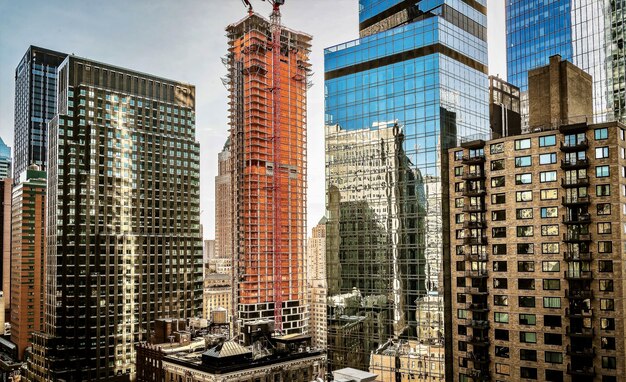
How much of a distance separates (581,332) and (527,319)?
7.72 metres

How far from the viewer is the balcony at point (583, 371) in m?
81.7

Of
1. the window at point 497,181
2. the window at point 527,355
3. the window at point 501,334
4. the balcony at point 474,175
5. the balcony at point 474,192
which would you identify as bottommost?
the window at point 527,355

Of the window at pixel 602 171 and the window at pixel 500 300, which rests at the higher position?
the window at pixel 602 171

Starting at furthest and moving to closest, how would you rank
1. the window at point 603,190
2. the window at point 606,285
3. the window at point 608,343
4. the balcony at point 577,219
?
1. the balcony at point 577,219
2. the window at point 603,190
3. the window at point 606,285
4. the window at point 608,343

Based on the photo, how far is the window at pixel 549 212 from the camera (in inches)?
3442

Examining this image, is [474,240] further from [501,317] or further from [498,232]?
[501,317]

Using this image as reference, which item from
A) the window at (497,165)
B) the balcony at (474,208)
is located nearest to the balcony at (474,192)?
the balcony at (474,208)

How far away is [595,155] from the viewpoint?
3339 inches

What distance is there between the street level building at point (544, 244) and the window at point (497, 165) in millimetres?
157

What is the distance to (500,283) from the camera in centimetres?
9231

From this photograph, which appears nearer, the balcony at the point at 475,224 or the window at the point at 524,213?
the window at the point at 524,213

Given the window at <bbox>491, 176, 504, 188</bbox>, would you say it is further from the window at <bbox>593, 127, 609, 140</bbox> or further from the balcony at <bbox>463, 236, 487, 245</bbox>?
the window at <bbox>593, 127, 609, 140</bbox>

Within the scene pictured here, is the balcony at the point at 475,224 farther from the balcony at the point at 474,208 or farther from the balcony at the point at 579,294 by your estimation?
the balcony at the point at 579,294

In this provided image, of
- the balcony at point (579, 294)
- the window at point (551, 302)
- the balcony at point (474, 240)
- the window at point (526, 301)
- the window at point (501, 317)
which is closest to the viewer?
the balcony at point (579, 294)
